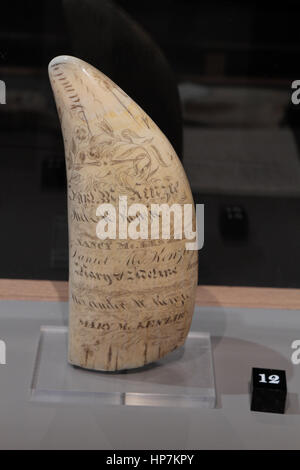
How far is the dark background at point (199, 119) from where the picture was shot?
1.55 meters

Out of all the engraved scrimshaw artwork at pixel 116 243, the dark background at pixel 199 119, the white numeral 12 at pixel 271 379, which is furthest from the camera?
the dark background at pixel 199 119

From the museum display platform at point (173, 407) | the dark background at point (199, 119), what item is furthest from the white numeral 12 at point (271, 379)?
the dark background at point (199, 119)

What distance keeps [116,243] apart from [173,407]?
28 cm

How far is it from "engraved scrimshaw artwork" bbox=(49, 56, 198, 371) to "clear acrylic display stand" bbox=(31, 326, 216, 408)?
25 millimetres

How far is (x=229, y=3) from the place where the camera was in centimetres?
154

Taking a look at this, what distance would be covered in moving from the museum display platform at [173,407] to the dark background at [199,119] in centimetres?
→ 28

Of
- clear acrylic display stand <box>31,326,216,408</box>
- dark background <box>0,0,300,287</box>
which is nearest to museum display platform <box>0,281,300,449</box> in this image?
clear acrylic display stand <box>31,326,216,408</box>

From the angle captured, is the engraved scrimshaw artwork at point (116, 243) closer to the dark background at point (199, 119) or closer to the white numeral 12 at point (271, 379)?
the white numeral 12 at point (271, 379)

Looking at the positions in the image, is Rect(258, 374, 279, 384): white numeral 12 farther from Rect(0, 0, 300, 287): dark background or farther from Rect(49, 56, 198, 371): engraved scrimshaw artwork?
Rect(0, 0, 300, 287): dark background

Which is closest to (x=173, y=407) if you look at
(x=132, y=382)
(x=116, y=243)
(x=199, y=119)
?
(x=132, y=382)

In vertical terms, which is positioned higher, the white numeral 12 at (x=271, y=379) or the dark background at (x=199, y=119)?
the dark background at (x=199, y=119)

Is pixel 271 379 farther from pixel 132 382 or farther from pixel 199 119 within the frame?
pixel 199 119

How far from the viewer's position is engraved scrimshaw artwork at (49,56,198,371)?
1.17 meters
